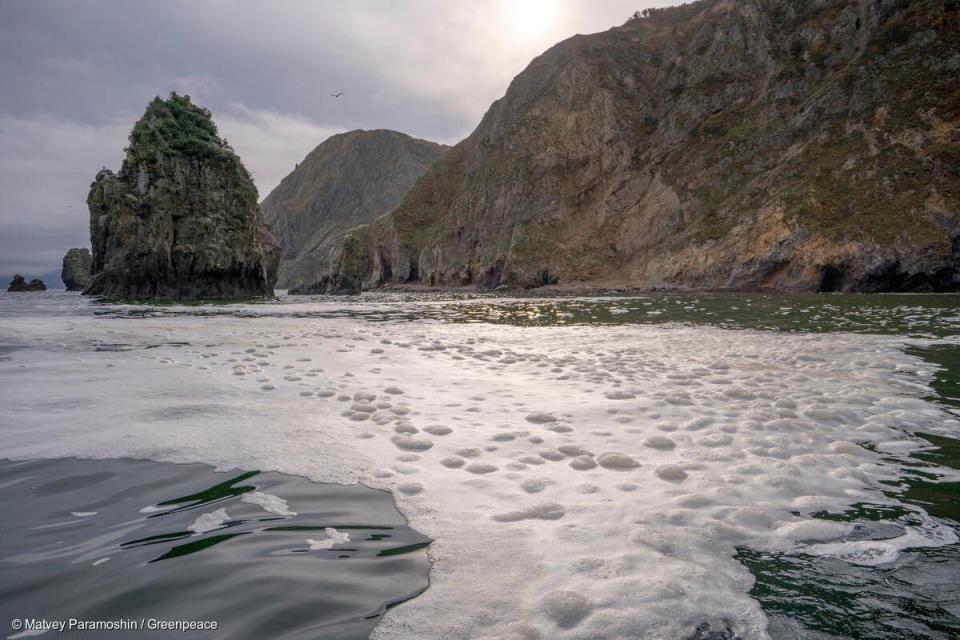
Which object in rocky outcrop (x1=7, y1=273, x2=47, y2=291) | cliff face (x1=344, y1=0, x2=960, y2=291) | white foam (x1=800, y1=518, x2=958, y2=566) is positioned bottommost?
white foam (x1=800, y1=518, x2=958, y2=566)

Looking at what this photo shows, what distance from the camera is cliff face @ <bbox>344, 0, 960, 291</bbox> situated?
33.4 metres

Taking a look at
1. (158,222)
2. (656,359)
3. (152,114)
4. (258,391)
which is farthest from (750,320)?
(152,114)

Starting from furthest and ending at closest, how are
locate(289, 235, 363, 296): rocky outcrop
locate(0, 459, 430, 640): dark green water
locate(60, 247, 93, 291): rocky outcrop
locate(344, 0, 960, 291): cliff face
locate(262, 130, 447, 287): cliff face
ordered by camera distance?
locate(262, 130, 447, 287): cliff face, locate(60, 247, 93, 291): rocky outcrop, locate(289, 235, 363, 296): rocky outcrop, locate(344, 0, 960, 291): cliff face, locate(0, 459, 430, 640): dark green water

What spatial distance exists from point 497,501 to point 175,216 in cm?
4583

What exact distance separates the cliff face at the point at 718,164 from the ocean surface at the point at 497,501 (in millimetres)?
35911

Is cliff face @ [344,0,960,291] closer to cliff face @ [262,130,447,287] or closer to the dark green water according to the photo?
the dark green water


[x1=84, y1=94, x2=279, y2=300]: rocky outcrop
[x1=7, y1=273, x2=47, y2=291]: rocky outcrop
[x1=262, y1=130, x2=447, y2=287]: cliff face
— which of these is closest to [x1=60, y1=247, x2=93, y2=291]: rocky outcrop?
[x1=7, y1=273, x2=47, y2=291]: rocky outcrop

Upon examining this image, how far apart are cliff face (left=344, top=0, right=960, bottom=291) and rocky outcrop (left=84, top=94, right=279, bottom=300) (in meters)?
34.1

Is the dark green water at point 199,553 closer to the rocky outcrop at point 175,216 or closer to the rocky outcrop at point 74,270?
the rocky outcrop at point 175,216

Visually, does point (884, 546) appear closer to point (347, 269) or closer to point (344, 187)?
point (347, 269)

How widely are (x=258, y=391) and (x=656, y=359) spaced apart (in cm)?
608

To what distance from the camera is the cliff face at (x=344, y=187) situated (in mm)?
160750

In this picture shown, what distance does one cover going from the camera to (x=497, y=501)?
2.91m

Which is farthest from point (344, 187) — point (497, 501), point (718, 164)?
point (497, 501)
